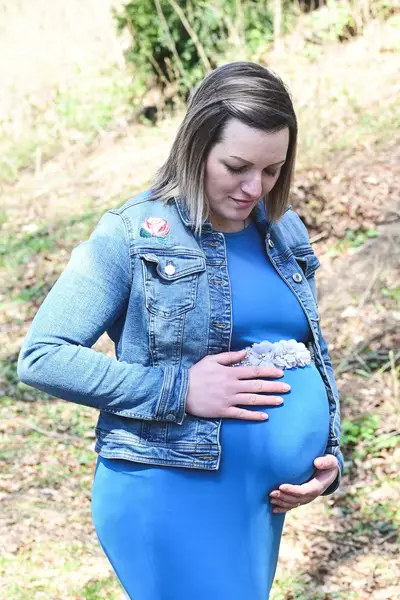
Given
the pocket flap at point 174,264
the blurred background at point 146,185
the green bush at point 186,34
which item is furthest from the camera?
the green bush at point 186,34

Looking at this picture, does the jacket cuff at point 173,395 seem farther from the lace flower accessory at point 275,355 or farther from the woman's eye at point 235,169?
the woman's eye at point 235,169

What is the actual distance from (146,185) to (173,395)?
6201 millimetres

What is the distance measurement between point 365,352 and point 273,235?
3138mm

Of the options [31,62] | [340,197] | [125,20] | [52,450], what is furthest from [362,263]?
[31,62]

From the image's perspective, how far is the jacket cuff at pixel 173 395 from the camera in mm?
1836

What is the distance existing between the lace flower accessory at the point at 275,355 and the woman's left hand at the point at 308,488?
263 mm

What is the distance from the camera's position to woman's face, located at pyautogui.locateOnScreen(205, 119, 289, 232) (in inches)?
73.6

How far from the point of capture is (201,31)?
9008 millimetres

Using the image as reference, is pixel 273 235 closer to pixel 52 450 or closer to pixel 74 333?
pixel 74 333

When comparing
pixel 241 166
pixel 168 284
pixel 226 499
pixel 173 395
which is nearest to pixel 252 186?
pixel 241 166

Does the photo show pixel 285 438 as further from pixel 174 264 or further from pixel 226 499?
pixel 174 264

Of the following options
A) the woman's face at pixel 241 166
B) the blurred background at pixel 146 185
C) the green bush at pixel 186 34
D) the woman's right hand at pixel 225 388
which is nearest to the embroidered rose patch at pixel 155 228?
the woman's face at pixel 241 166

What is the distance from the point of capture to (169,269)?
189 centimetres

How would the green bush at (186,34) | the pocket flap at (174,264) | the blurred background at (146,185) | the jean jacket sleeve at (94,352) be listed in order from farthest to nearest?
the green bush at (186,34)
the blurred background at (146,185)
the pocket flap at (174,264)
the jean jacket sleeve at (94,352)
